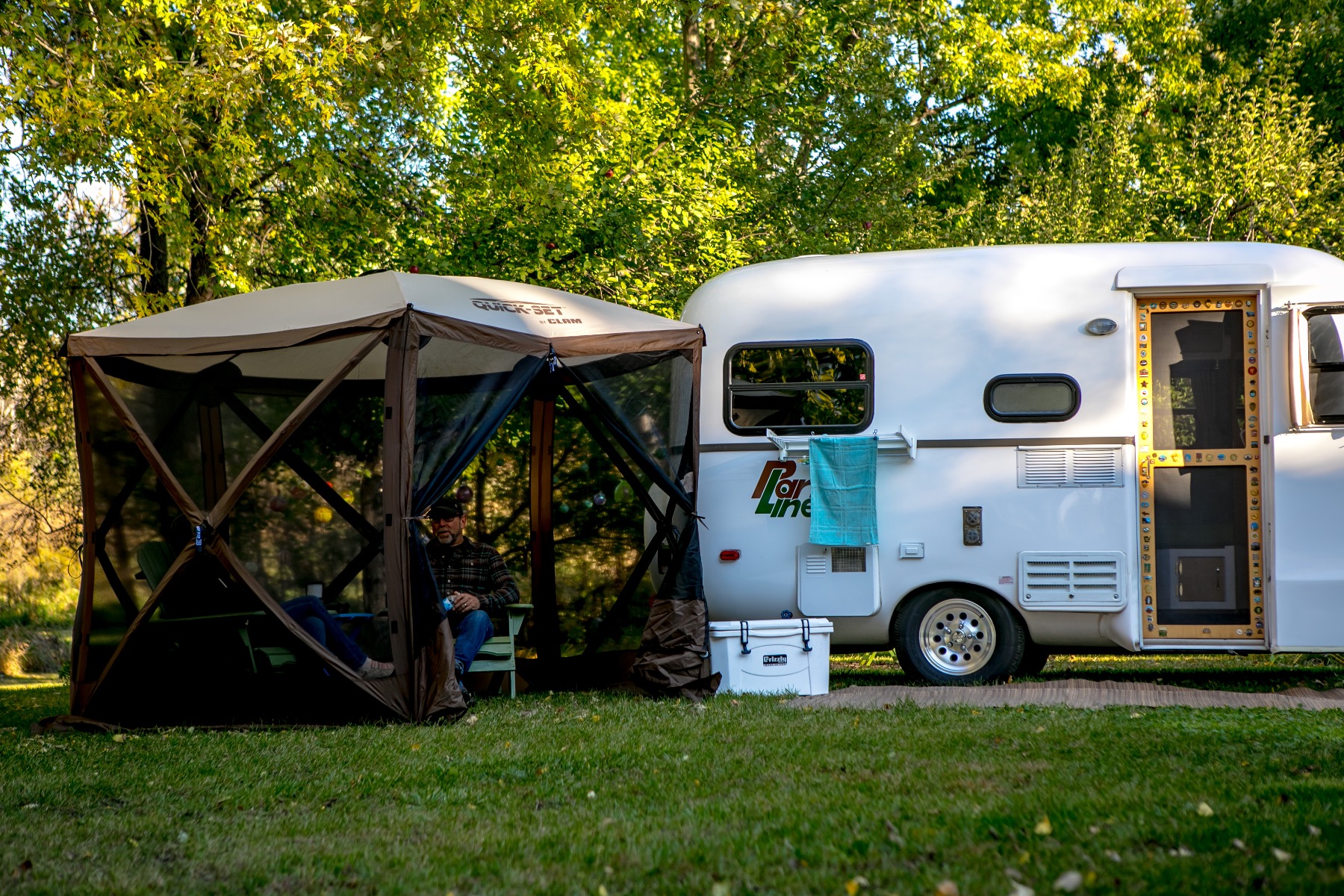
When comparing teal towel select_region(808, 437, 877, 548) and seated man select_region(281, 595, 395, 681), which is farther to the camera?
teal towel select_region(808, 437, 877, 548)

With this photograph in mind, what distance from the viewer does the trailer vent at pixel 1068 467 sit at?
8.05 metres

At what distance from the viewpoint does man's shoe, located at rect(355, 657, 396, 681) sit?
23.0ft

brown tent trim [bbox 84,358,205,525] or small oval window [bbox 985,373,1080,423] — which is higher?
small oval window [bbox 985,373,1080,423]

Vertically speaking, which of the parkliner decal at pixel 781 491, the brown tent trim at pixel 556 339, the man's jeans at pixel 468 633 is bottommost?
the man's jeans at pixel 468 633

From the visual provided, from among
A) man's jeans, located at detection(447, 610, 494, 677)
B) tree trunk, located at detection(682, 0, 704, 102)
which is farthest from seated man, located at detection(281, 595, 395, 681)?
tree trunk, located at detection(682, 0, 704, 102)

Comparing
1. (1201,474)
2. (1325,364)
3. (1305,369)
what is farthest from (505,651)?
(1325,364)

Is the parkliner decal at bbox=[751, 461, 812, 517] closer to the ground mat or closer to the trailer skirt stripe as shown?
the trailer skirt stripe

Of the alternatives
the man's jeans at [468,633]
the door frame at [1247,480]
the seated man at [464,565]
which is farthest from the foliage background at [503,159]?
the door frame at [1247,480]

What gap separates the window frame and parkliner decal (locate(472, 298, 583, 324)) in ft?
14.6

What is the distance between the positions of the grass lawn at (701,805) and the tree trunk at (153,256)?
5.59m

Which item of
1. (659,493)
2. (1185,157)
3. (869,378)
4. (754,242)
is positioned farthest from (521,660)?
(1185,157)

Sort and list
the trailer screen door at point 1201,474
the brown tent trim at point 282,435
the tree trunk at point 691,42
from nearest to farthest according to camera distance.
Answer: the brown tent trim at point 282,435 → the trailer screen door at point 1201,474 → the tree trunk at point 691,42

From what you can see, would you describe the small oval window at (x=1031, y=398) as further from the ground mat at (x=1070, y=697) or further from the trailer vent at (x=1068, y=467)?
the ground mat at (x=1070, y=697)

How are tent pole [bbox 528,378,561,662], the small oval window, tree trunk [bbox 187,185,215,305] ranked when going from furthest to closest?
tree trunk [bbox 187,185,215,305] → tent pole [bbox 528,378,561,662] → the small oval window
